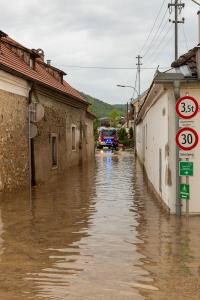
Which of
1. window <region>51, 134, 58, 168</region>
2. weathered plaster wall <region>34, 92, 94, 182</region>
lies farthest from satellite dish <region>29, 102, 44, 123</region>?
window <region>51, 134, 58, 168</region>

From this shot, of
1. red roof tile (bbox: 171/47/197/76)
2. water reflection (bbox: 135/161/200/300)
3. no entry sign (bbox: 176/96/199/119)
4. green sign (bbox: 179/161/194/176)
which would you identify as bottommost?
water reflection (bbox: 135/161/200/300)

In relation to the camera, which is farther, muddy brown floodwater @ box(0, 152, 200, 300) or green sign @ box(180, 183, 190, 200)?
green sign @ box(180, 183, 190, 200)

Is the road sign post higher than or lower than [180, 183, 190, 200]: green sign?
higher

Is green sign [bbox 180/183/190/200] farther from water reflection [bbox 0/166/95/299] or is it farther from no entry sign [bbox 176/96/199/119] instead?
water reflection [bbox 0/166/95/299]

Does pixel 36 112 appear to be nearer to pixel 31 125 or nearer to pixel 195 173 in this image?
pixel 31 125

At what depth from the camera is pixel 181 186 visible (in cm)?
1082

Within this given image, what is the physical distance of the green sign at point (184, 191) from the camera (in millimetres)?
10633

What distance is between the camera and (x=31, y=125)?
17.2 metres

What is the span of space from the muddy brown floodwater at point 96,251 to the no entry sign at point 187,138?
62.8 inches

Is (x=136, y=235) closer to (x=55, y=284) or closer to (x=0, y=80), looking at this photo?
(x=55, y=284)

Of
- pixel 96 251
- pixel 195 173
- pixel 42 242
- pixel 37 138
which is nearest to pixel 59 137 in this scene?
pixel 37 138

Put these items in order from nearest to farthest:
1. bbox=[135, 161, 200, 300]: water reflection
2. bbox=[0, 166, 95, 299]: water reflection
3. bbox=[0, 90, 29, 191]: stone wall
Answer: bbox=[135, 161, 200, 300]: water reflection → bbox=[0, 166, 95, 299]: water reflection → bbox=[0, 90, 29, 191]: stone wall

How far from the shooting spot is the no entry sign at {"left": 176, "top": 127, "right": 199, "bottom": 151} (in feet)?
34.8

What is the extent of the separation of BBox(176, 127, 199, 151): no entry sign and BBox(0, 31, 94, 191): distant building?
638cm
